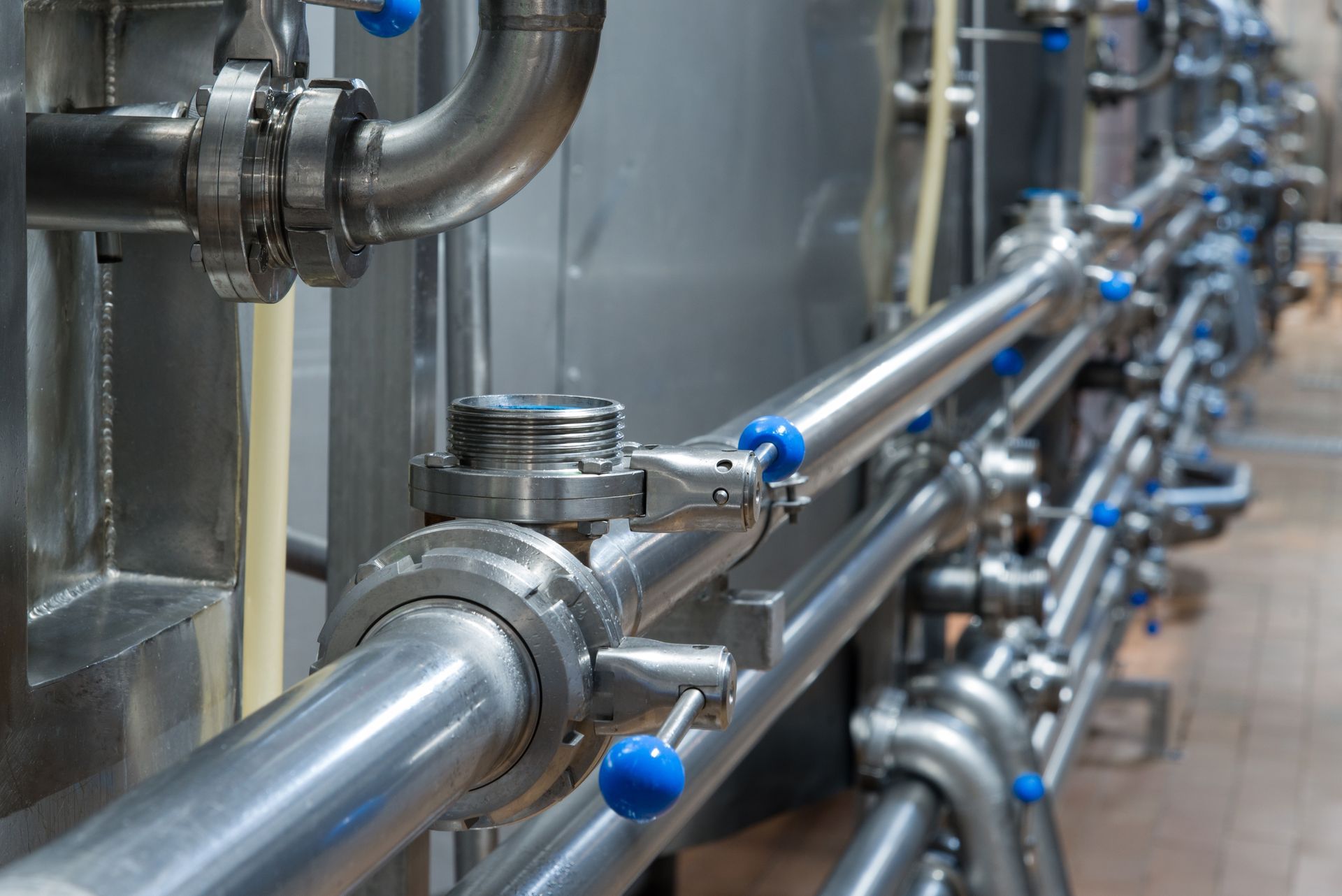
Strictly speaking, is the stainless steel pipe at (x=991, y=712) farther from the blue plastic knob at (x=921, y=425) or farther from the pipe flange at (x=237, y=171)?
the pipe flange at (x=237, y=171)

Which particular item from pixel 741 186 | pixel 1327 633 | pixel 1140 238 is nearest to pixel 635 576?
pixel 741 186

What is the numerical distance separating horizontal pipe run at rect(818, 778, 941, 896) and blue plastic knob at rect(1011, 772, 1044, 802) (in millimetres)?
74

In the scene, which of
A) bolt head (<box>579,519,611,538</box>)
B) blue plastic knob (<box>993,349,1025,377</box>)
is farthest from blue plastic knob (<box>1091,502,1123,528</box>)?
bolt head (<box>579,519,611,538</box>)

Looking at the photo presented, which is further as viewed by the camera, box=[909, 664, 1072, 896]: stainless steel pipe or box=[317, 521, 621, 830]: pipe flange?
box=[909, 664, 1072, 896]: stainless steel pipe

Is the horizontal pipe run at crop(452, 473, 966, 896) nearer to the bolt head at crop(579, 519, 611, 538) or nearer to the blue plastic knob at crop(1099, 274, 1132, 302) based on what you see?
the bolt head at crop(579, 519, 611, 538)

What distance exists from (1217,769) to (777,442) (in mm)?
1923

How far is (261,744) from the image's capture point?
0.36 meters

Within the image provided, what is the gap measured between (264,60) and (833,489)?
1019 mm

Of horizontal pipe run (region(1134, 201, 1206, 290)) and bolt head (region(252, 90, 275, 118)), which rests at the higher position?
bolt head (region(252, 90, 275, 118))

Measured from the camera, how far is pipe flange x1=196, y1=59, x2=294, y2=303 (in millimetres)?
460

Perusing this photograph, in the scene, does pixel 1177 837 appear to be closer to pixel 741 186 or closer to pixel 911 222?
pixel 911 222

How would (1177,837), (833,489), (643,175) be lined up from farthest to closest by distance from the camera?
(1177,837)
(833,489)
(643,175)

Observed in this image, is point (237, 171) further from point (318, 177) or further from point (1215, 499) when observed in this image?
point (1215, 499)

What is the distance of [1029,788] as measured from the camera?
131cm
